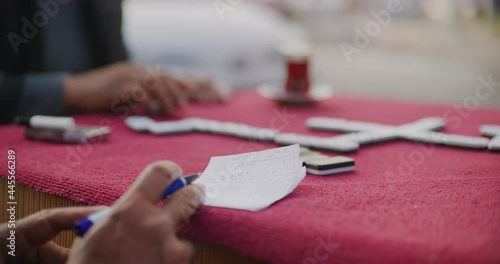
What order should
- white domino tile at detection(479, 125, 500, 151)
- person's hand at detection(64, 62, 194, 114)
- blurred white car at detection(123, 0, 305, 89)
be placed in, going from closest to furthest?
white domino tile at detection(479, 125, 500, 151) < person's hand at detection(64, 62, 194, 114) < blurred white car at detection(123, 0, 305, 89)

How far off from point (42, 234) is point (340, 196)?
311 millimetres

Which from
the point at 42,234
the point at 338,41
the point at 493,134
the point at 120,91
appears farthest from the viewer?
the point at 338,41

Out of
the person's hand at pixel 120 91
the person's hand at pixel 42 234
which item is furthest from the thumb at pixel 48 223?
the person's hand at pixel 120 91

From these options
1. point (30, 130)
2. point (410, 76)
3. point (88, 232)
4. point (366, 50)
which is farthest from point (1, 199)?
point (366, 50)

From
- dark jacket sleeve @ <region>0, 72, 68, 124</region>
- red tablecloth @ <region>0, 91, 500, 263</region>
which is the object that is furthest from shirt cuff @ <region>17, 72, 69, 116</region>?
red tablecloth @ <region>0, 91, 500, 263</region>

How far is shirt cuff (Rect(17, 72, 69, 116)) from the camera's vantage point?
1.23 m

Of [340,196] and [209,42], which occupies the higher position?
[209,42]

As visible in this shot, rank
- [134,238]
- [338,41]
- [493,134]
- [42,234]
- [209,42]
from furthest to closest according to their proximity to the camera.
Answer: [338,41], [209,42], [493,134], [42,234], [134,238]

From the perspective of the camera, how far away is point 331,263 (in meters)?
0.53

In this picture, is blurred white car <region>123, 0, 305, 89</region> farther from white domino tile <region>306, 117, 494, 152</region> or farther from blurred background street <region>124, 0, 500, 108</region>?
white domino tile <region>306, 117, 494, 152</region>

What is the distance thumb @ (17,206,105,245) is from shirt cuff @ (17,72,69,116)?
60 cm

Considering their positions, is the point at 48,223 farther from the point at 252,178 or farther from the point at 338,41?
the point at 338,41

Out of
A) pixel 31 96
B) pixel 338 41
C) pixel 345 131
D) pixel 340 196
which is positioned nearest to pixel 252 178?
pixel 340 196

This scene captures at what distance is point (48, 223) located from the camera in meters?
0.64
